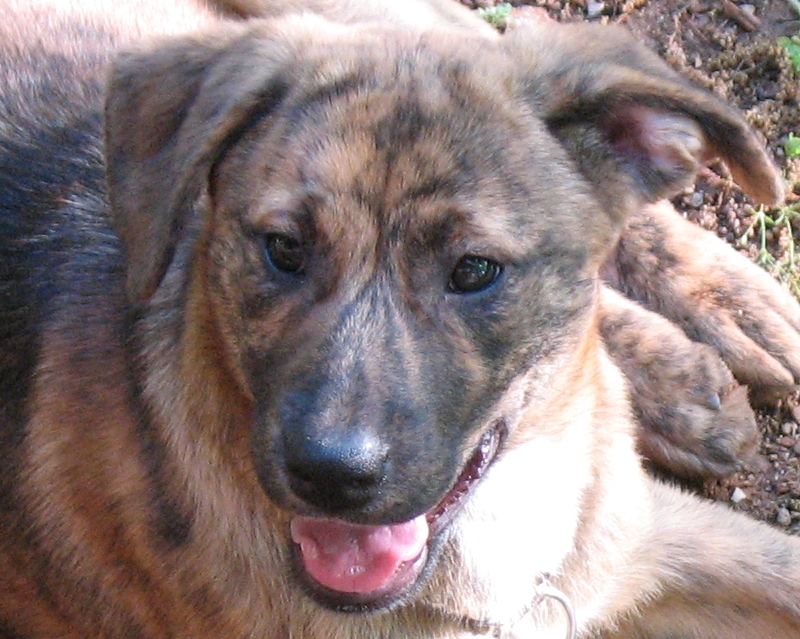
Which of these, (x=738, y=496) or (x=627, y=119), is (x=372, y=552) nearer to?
(x=627, y=119)

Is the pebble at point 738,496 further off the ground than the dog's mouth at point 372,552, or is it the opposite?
the dog's mouth at point 372,552

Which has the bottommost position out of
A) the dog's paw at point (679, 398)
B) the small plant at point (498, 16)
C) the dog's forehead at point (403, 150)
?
the dog's paw at point (679, 398)

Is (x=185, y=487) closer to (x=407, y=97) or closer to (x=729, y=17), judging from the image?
(x=407, y=97)

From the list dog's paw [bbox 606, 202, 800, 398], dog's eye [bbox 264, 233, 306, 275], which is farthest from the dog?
dog's paw [bbox 606, 202, 800, 398]

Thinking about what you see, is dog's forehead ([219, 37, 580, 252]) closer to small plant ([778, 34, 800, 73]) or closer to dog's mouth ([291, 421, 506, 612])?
dog's mouth ([291, 421, 506, 612])

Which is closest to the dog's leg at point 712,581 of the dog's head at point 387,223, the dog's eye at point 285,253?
the dog's head at point 387,223

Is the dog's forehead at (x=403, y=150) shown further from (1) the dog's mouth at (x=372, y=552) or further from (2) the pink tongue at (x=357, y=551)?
(2) the pink tongue at (x=357, y=551)

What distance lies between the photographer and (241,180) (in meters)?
2.68

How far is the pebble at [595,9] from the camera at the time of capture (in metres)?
4.78

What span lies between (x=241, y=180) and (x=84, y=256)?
0.68m

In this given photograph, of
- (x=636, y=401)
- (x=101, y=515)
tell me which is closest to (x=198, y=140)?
(x=101, y=515)

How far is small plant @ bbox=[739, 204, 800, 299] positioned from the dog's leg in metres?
1.10

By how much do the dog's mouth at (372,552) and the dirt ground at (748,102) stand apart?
147cm

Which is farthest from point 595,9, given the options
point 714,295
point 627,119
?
point 627,119
